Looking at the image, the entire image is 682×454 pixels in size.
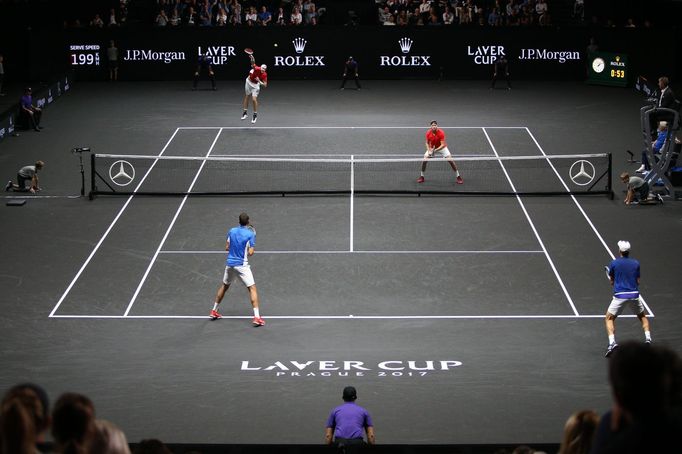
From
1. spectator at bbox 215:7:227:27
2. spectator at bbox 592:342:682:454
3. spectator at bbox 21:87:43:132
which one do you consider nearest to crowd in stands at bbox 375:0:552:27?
spectator at bbox 215:7:227:27

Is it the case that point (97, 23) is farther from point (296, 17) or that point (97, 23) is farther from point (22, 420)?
point (22, 420)

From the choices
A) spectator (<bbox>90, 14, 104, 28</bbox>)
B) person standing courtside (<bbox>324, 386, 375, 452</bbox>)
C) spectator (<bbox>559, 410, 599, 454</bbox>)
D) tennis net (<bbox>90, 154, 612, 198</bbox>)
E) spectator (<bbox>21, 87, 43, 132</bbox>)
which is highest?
spectator (<bbox>90, 14, 104, 28</bbox>)

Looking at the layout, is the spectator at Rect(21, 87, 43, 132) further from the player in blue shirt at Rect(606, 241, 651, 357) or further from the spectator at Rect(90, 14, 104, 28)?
the player in blue shirt at Rect(606, 241, 651, 357)

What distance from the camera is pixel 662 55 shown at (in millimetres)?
44562

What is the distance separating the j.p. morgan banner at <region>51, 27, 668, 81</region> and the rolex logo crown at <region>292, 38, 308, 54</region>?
40 mm

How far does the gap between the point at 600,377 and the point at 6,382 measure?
9067 mm

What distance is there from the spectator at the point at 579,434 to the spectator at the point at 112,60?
3938cm

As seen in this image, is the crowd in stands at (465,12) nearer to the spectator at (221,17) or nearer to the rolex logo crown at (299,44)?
the rolex logo crown at (299,44)

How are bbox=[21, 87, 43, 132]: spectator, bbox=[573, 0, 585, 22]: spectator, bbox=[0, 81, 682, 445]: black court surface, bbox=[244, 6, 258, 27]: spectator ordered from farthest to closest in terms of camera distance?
bbox=[573, 0, 585, 22]: spectator, bbox=[244, 6, 258, 27]: spectator, bbox=[21, 87, 43, 132]: spectator, bbox=[0, 81, 682, 445]: black court surface

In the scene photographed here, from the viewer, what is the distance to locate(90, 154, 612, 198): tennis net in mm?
28625

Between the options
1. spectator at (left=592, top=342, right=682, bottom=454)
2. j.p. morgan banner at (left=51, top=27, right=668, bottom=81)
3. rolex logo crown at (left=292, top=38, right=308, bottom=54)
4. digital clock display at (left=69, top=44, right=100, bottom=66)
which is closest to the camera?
spectator at (left=592, top=342, right=682, bottom=454)

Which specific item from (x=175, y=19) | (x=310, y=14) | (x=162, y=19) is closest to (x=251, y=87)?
(x=310, y=14)

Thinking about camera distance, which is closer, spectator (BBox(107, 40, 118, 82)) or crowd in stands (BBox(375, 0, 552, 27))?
spectator (BBox(107, 40, 118, 82))

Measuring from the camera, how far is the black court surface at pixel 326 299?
53.1 ft
